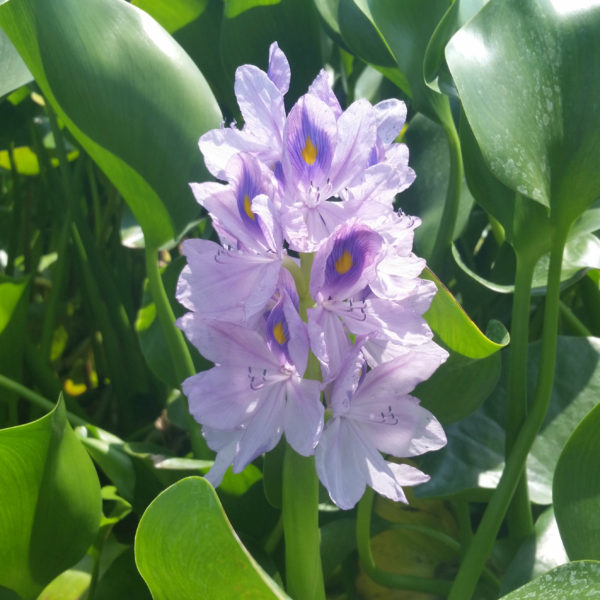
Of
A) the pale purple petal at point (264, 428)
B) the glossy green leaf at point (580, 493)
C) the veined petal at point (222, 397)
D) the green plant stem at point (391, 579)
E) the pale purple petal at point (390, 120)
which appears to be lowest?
the green plant stem at point (391, 579)

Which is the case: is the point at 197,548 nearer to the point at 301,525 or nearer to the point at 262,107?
the point at 301,525

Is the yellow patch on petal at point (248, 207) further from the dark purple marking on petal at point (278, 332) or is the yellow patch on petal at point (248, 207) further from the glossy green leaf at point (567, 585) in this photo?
the glossy green leaf at point (567, 585)

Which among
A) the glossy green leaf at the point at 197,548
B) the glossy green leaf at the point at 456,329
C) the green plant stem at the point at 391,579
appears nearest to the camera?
the glossy green leaf at the point at 197,548

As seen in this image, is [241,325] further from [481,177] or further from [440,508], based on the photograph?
[440,508]

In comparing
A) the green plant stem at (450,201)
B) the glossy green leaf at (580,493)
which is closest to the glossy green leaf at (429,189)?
the green plant stem at (450,201)

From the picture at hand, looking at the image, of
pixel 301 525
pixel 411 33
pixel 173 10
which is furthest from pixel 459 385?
pixel 173 10

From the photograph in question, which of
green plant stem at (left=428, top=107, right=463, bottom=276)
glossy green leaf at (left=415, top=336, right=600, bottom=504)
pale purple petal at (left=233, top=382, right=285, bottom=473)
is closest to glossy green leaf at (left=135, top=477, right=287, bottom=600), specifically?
pale purple petal at (left=233, top=382, right=285, bottom=473)

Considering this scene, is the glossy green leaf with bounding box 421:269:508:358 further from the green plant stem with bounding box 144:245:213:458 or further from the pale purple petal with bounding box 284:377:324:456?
the green plant stem with bounding box 144:245:213:458

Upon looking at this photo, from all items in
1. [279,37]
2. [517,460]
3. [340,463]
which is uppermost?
[279,37]
